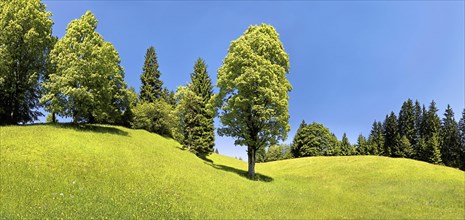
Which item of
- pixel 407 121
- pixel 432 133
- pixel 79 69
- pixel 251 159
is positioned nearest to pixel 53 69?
pixel 79 69

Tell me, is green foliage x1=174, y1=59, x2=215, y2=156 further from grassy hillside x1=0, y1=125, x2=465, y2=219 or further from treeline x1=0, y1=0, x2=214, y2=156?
grassy hillside x1=0, y1=125, x2=465, y2=219

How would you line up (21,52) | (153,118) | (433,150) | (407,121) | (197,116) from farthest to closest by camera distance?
(407,121)
(433,150)
(153,118)
(197,116)
(21,52)

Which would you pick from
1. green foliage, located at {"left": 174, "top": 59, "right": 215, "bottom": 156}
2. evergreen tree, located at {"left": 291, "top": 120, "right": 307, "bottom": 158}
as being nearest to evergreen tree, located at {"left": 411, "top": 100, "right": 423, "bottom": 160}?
evergreen tree, located at {"left": 291, "top": 120, "right": 307, "bottom": 158}

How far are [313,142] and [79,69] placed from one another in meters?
81.6

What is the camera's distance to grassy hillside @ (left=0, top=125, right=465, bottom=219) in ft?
51.7

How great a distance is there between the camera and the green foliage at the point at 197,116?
159ft

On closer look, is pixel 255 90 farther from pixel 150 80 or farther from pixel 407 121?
pixel 407 121

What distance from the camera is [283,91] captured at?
33781 millimetres

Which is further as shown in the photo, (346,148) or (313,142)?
(346,148)

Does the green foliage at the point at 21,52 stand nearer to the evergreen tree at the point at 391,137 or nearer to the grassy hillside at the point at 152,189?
the grassy hillside at the point at 152,189

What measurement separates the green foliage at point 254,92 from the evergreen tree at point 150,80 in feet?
114

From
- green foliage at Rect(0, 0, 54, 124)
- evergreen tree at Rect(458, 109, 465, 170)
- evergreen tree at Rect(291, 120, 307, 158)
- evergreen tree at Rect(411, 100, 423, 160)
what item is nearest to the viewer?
green foliage at Rect(0, 0, 54, 124)

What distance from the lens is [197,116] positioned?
49094mm

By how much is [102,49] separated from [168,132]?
30.6 m
